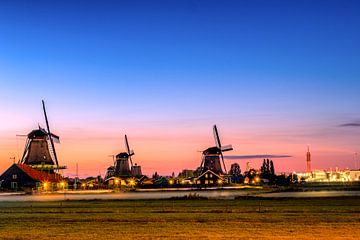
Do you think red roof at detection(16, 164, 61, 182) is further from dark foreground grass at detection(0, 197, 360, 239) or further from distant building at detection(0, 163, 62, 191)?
dark foreground grass at detection(0, 197, 360, 239)

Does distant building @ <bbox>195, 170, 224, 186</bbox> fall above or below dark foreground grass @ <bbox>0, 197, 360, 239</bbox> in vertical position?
above

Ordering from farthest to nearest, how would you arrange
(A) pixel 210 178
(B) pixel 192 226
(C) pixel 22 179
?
1. (A) pixel 210 178
2. (C) pixel 22 179
3. (B) pixel 192 226

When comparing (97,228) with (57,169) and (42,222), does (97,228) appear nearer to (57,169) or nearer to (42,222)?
(42,222)

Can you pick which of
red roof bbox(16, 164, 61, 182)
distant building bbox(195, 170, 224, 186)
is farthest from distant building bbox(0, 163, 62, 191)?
distant building bbox(195, 170, 224, 186)

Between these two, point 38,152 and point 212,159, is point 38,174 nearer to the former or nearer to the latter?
point 38,152

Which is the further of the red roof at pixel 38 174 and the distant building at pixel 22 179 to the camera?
the red roof at pixel 38 174

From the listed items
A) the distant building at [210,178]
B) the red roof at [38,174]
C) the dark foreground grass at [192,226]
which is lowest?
the dark foreground grass at [192,226]

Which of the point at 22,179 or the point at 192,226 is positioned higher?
the point at 22,179

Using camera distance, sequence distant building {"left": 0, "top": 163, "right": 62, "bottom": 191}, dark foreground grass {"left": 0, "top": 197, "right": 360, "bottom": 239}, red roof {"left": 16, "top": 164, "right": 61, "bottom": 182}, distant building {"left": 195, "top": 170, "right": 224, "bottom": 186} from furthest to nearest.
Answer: distant building {"left": 195, "top": 170, "right": 224, "bottom": 186} → red roof {"left": 16, "top": 164, "right": 61, "bottom": 182} → distant building {"left": 0, "top": 163, "right": 62, "bottom": 191} → dark foreground grass {"left": 0, "top": 197, "right": 360, "bottom": 239}

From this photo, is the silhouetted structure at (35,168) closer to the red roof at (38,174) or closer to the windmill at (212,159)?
the red roof at (38,174)

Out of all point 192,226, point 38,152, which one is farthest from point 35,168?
point 192,226

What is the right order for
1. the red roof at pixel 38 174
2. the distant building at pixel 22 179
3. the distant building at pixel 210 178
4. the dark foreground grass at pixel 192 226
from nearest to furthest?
the dark foreground grass at pixel 192 226
the distant building at pixel 22 179
the red roof at pixel 38 174
the distant building at pixel 210 178

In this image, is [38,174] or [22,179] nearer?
[22,179]

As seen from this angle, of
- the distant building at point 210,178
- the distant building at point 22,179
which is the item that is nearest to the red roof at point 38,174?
the distant building at point 22,179
